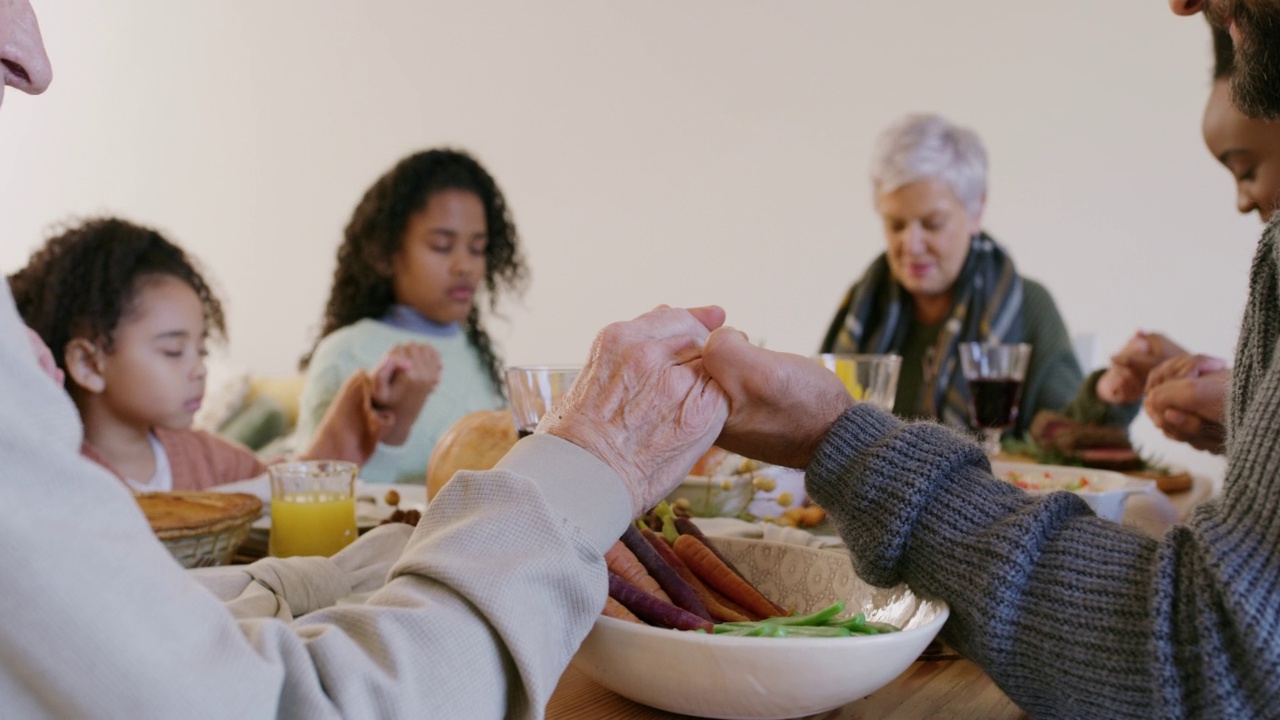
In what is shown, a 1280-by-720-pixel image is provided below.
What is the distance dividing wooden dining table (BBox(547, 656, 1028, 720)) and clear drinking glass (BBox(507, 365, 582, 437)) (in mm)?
260

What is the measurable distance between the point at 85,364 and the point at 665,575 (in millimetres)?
1619

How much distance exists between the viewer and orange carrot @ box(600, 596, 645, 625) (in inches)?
30.0

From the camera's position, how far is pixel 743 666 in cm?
66

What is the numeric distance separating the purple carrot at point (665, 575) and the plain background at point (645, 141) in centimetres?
331

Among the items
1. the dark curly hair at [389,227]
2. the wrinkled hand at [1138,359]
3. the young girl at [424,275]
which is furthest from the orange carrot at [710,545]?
the dark curly hair at [389,227]

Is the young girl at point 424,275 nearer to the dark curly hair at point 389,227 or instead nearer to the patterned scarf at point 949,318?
the dark curly hair at point 389,227

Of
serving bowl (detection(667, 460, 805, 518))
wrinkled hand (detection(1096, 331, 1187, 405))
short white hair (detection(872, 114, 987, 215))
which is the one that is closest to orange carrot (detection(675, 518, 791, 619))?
serving bowl (detection(667, 460, 805, 518))

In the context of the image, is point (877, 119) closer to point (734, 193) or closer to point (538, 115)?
point (734, 193)

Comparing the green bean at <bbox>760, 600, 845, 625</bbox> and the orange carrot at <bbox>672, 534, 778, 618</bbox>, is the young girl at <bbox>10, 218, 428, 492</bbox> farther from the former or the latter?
the green bean at <bbox>760, 600, 845, 625</bbox>

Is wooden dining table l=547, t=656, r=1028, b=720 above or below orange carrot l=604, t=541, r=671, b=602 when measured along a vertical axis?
below

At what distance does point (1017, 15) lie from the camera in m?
3.78

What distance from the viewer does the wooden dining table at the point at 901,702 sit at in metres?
0.73

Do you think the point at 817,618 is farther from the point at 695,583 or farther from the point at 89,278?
the point at 89,278

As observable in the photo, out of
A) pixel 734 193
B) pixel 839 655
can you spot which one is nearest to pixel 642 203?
pixel 734 193
